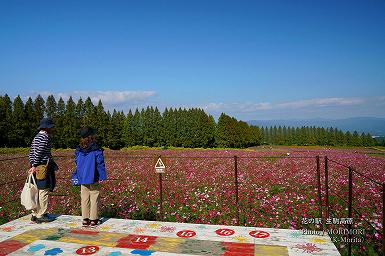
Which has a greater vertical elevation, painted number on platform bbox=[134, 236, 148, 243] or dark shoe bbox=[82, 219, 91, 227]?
dark shoe bbox=[82, 219, 91, 227]

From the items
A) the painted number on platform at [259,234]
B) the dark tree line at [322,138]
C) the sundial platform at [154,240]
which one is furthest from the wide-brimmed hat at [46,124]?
the dark tree line at [322,138]

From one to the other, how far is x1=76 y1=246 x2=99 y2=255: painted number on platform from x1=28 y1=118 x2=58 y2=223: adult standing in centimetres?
217

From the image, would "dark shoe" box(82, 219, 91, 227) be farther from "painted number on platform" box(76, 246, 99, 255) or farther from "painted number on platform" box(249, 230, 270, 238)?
"painted number on platform" box(249, 230, 270, 238)

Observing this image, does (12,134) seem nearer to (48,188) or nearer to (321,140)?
(48,188)

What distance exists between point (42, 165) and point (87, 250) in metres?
2.57

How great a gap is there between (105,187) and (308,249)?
32.6 feet

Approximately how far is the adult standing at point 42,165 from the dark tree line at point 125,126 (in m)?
Result: 56.5

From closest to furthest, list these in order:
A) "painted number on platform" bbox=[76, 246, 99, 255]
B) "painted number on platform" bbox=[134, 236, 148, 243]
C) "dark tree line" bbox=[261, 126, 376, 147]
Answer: "painted number on platform" bbox=[76, 246, 99, 255] → "painted number on platform" bbox=[134, 236, 148, 243] → "dark tree line" bbox=[261, 126, 376, 147]

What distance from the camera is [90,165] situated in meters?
6.38

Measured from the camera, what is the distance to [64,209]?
10.2 metres

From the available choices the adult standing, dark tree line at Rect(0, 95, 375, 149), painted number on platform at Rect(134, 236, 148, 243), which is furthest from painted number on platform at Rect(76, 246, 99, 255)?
dark tree line at Rect(0, 95, 375, 149)

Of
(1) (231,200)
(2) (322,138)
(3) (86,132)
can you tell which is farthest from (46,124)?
(2) (322,138)

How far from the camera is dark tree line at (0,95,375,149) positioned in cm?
6116

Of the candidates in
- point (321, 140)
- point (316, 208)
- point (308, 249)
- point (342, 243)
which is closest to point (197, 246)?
point (308, 249)
